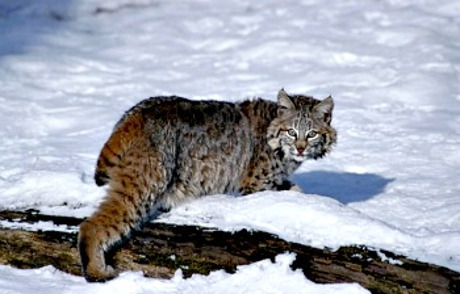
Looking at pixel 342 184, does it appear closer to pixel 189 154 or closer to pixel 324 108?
pixel 324 108

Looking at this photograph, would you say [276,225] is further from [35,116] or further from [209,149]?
[35,116]

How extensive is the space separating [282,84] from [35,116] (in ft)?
9.72

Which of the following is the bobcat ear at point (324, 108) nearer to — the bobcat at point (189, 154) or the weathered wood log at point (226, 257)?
the bobcat at point (189, 154)

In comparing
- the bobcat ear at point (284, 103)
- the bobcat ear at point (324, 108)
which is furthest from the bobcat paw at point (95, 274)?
the bobcat ear at point (324, 108)

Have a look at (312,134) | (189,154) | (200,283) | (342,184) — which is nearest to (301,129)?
(312,134)

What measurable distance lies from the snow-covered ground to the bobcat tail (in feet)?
0.98

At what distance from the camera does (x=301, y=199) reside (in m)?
5.93

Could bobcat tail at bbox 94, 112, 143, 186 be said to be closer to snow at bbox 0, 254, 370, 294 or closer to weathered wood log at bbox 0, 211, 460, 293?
weathered wood log at bbox 0, 211, 460, 293

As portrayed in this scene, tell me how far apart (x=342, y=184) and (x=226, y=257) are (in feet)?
10.4

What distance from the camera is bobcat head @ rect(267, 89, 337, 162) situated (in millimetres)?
6816

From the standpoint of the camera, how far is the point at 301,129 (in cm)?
684

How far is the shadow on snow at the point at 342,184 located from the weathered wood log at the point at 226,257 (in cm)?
248

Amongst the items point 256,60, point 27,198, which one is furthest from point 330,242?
point 256,60

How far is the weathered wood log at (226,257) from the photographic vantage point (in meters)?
5.16
